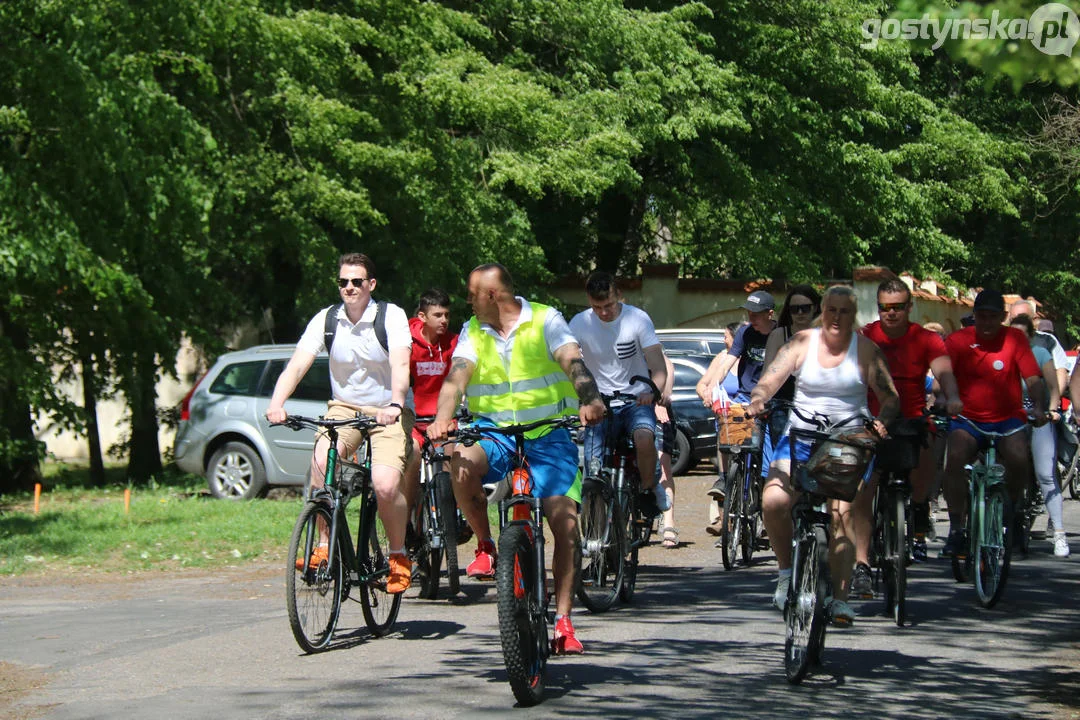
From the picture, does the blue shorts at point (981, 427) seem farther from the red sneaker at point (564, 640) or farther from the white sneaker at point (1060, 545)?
the red sneaker at point (564, 640)

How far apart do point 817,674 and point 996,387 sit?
3.73 meters

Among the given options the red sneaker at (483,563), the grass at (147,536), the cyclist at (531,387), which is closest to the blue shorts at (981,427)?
the red sneaker at (483,563)

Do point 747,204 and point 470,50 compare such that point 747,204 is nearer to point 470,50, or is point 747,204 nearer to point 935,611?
point 470,50

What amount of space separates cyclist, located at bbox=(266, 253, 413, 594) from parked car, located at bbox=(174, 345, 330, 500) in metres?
8.68

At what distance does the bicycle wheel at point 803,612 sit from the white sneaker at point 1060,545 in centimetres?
564

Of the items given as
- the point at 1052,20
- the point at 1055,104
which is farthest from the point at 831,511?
the point at 1055,104

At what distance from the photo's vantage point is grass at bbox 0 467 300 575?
12266 mm

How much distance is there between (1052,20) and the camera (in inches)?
176

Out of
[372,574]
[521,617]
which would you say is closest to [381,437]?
[372,574]

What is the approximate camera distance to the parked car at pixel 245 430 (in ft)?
56.3

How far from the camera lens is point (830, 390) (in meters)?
7.84

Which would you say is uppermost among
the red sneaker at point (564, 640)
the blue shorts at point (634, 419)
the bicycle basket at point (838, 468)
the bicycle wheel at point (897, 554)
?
the blue shorts at point (634, 419)

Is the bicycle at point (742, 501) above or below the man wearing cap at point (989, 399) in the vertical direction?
below

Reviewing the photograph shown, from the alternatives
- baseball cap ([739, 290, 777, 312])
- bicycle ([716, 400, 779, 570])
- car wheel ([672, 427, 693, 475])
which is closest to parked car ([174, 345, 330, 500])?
car wheel ([672, 427, 693, 475])
